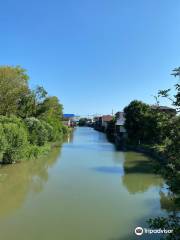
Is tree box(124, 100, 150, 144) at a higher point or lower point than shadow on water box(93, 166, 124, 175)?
higher

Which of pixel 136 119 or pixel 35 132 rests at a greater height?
pixel 136 119

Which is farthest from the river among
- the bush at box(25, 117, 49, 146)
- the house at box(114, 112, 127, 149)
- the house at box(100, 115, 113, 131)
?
the house at box(100, 115, 113, 131)

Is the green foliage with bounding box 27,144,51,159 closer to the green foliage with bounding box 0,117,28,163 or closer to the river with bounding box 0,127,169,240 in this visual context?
the green foliage with bounding box 0,117,28,163

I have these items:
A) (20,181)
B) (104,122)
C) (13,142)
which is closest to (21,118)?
(13,142)

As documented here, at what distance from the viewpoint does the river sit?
11445 millimetres

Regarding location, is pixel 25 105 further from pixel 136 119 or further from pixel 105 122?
pixel 105 122

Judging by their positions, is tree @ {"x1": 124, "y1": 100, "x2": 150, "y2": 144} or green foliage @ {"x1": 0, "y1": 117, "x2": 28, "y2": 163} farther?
tree @ {"x1": 124, "y1": 100, "x2": 150, "y2": 144}

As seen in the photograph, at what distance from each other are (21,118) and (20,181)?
18696 mm

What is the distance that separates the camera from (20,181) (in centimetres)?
2044

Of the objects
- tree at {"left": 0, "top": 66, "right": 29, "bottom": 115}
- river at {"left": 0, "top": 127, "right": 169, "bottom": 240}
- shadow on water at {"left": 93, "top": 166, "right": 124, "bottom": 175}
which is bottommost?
river at {"left": 0, "top": 127, "right": 169, "bottom": 240}

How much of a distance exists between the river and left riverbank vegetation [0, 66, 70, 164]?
5.62 feet

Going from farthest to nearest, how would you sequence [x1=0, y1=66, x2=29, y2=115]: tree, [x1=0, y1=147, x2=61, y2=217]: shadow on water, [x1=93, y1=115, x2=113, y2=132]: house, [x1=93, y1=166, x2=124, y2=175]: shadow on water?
[x1=93, y1=115, x2=113, y2=132]: house < [x1=0, y1=66, x2=29, y2=115]: tree < [x1=93, y1=166, x2=124, y2=175]: shadow on water < [x1=0, y1=147, x2=61, y2=217]: shadow on water

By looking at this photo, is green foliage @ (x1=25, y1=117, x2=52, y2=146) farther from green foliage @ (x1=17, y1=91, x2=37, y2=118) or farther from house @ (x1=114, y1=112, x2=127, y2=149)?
house @ (x1=114, y1=112, x2=127, y2=149)

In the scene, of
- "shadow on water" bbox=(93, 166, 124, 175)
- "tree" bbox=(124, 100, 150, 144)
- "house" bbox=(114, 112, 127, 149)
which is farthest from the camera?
"house" bbox=(114, 112, 127, 149)
